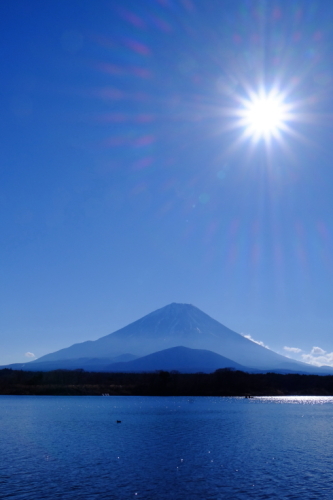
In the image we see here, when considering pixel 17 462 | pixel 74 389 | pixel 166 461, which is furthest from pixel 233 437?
pixel 74 389

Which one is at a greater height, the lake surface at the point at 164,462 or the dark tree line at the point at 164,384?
the dark tree line at the point at 164,384

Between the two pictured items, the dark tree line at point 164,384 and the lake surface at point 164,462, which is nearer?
the lake surface at point 164,462

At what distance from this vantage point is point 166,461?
3391 cm

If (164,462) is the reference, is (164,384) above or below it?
above

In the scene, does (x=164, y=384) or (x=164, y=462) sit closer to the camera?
(x=164, y=462)

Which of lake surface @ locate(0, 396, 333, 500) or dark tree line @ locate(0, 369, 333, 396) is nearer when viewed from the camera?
lake surface @ locate(0, 396, 333, 500)

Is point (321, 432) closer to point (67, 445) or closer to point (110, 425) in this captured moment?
point (110, 425)

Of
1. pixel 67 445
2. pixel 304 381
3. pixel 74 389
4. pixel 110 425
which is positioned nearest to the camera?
pixel 67 445

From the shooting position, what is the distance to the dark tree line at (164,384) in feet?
517

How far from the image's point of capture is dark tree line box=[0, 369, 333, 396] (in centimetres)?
15750

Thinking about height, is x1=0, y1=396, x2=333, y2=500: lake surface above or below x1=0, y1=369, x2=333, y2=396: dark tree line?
below

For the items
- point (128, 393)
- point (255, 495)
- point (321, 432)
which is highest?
point (128, 393)

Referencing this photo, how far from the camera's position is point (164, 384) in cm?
15825

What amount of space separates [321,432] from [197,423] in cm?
1744
